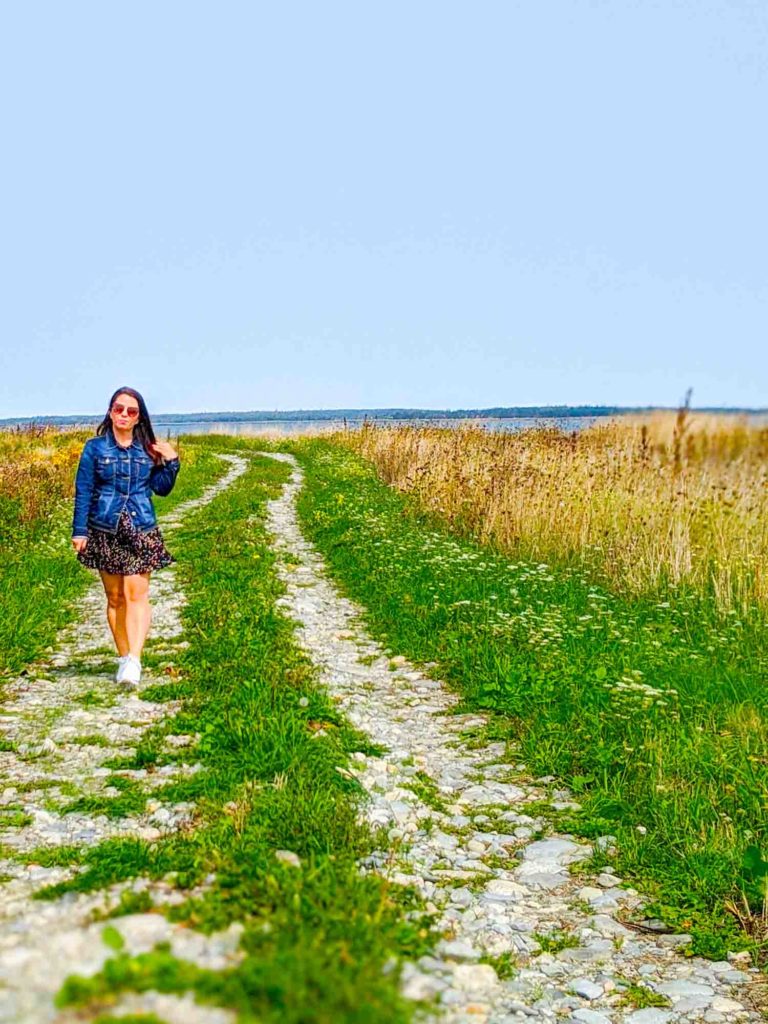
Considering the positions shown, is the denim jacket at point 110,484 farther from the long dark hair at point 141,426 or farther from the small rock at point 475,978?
the small rock at point 475,978

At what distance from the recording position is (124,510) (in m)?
8.50

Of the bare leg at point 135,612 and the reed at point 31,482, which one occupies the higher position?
the reed at point 31,482

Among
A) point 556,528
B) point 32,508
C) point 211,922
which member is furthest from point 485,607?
point 32,508

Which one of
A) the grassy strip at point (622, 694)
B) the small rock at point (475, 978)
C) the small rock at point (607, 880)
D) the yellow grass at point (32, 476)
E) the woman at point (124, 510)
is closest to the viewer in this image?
the small rock at point (475, 978)

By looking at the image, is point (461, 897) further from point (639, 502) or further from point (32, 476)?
point (32, 476)

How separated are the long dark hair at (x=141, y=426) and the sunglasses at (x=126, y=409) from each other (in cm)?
5

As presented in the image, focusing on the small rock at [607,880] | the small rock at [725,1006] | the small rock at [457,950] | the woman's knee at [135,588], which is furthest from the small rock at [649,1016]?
the woman's knee at [135,588]

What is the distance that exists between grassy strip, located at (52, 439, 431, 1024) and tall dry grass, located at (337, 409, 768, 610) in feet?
16.2

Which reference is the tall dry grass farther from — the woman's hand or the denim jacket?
the denim jacket

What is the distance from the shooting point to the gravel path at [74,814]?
255 cm

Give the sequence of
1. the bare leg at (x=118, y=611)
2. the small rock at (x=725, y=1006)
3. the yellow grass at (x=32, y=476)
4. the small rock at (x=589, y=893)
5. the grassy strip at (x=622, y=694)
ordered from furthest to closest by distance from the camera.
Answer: the yellow grass at (x=32, y=476) → the bare leg at (x=118, y=611) → the grassy strip at (x=622, y=694) → the small rock at (x=589, y=893) → the small rock at (x=725, y=1006)

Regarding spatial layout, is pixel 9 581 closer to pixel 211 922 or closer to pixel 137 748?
pixel 137 748

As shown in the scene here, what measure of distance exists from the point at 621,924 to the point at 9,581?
9489 mm

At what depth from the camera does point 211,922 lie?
125 inches
